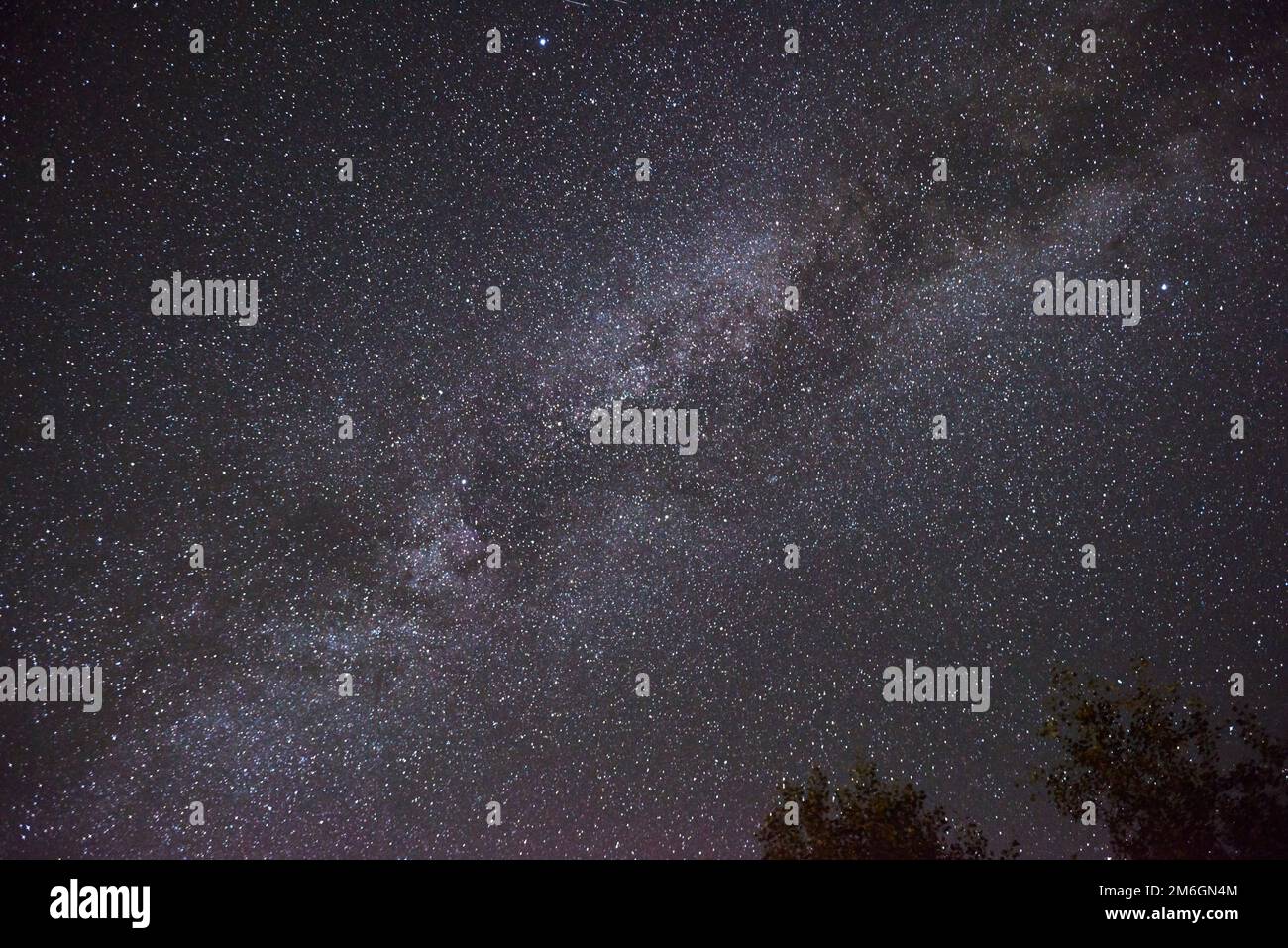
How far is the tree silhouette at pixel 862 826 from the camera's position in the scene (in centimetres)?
901

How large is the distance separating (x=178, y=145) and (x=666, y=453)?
5866mm

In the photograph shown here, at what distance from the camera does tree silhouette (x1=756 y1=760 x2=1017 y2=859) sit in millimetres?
9008

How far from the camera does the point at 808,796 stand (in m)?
9.23

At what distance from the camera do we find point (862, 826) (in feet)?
32.0
